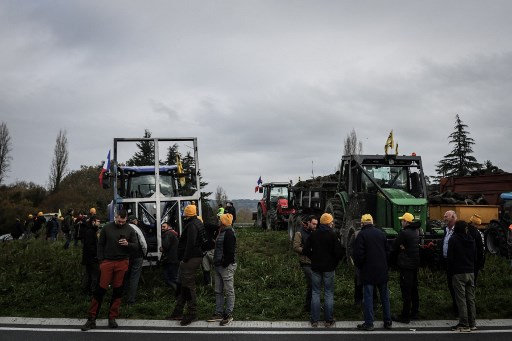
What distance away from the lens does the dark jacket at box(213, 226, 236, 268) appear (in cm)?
836

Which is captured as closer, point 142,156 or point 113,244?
point 113,244

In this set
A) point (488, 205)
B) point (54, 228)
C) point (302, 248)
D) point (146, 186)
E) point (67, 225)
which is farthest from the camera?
point (54, 228)

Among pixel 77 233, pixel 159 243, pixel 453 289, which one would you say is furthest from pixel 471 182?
pixel 77 233

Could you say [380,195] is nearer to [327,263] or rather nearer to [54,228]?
[327,263]

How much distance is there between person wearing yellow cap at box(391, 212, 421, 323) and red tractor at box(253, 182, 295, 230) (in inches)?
566

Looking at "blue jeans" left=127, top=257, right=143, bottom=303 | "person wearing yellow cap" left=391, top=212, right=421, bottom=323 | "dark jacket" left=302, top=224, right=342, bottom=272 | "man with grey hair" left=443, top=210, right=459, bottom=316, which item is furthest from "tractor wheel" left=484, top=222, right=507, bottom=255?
"blue jeans" left=127, top=257, right=143, bottom=303

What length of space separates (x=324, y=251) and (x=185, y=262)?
2597 mm

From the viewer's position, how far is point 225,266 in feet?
27.5

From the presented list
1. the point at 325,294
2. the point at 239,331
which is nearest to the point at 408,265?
the point at 325,294

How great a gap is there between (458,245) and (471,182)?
13240 millimetres

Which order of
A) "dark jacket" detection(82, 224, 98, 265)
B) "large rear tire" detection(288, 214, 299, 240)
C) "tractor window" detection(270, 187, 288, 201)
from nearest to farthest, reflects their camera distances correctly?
"dark jacket" detection(82, 224, 98, 265) < "large rear tire" detection(288, 214, 299, 240) < "tractor window" detection(270, 187, 288, 201)

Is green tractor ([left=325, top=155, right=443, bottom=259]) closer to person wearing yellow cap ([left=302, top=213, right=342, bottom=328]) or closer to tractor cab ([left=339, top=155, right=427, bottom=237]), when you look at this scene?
tractor cab ([left=339, top=155, right=427, bottom=237])

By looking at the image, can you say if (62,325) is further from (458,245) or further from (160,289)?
(458,245)

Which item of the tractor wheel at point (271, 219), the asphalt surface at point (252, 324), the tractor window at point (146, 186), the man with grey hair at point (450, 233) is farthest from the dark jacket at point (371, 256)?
the tractor wheel at point (271, 219)
